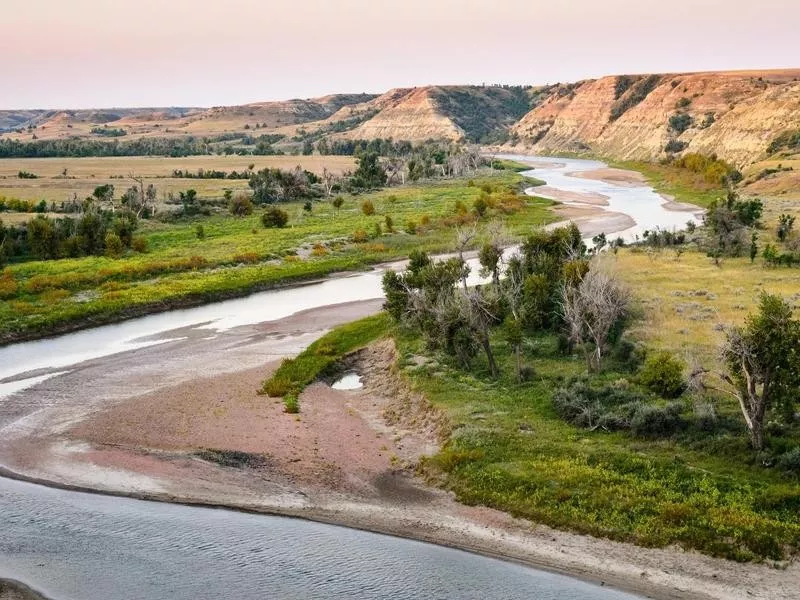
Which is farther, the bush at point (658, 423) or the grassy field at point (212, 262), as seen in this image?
the grassy field at point (212, 262)

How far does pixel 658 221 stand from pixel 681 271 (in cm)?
3879

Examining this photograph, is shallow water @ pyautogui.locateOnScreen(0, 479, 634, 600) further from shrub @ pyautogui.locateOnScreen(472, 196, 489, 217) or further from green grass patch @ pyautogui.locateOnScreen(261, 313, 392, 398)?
shrub @ pyautogui.locateOnScreen(472, 196, 489, 217)

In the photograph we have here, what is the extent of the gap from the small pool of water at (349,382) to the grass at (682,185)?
7618cm

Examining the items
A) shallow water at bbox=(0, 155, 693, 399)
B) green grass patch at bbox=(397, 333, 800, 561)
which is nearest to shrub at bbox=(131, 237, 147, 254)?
shallow water at bbox=(0, 155, 693, 399)

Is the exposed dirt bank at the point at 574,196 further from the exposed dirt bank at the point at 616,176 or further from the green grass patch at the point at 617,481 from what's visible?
the green grass patch at the point at 617,481

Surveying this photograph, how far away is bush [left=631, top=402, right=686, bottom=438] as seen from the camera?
28.6 meters

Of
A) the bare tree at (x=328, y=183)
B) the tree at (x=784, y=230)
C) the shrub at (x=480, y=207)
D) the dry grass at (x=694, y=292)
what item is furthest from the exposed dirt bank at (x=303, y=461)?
→ the bare tree at (x=328, y=183)

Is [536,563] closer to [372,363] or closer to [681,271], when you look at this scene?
[372,363]

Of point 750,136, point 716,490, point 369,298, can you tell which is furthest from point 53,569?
point 750,136

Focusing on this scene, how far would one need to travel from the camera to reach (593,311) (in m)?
35.5

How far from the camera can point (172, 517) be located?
26.2 m

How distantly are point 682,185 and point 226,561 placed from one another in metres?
123

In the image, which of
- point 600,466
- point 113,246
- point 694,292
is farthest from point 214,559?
point 113,246

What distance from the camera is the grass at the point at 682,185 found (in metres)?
115
